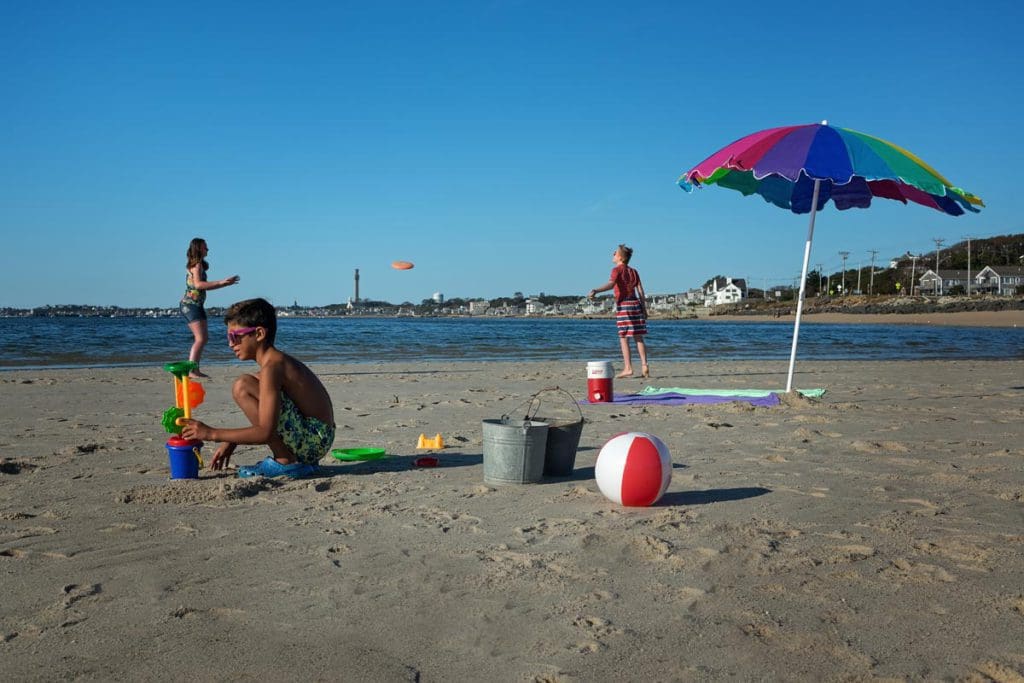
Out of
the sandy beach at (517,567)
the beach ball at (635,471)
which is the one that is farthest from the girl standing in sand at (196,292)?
the beach ball at (635,471)

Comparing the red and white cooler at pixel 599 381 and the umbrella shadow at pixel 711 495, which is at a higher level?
the red and white cooler at pixel 599 381

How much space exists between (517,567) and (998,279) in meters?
129

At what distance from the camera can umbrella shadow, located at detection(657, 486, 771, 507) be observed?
4809mm

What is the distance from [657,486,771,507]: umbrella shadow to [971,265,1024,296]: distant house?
12044 cm

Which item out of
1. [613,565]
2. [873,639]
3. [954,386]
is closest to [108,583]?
[613,565]

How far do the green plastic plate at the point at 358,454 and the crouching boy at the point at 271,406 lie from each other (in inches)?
20.5

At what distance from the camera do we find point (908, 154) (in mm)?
9008

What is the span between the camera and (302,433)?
5.32m

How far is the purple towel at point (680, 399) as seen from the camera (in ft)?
32.1

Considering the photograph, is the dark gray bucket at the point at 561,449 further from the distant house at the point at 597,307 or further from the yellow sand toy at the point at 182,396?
the distant house at the point at 597,307

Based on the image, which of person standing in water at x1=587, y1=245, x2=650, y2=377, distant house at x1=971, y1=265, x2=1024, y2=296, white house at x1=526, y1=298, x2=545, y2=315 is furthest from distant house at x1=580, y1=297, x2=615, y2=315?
person standing in water at x1=587, y1=245, x2=650, y2=377

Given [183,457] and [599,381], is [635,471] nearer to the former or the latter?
[183,457]

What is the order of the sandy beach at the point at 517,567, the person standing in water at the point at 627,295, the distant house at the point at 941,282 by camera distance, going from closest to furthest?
the sandy beach at the point at 517,567 < the person standing in water at the point at 627,295 < the distant house at the point at 941,282

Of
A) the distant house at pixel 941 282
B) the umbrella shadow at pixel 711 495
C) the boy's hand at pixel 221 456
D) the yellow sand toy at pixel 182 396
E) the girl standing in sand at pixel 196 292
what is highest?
the distant house at pixel 941 282
